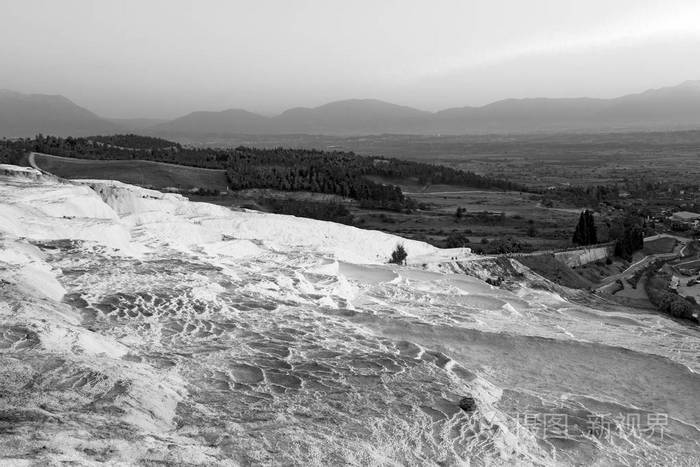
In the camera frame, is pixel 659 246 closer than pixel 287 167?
Yes

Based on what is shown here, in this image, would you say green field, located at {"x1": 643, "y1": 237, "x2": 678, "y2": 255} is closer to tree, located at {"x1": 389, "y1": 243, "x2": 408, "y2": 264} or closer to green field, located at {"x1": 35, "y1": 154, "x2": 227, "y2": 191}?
tree, located at {"x1": 389, "y1": 243, "x2": 408, "y2": 264}

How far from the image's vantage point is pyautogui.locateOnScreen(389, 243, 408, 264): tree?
32.2 meters

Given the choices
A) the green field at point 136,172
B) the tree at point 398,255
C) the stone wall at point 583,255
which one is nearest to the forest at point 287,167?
the green field at point 136,172

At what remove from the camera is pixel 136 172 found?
82.8 metres

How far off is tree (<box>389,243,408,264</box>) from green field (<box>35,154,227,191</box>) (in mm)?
52489

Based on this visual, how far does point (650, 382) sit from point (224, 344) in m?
10.8

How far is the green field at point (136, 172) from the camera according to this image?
258 feet

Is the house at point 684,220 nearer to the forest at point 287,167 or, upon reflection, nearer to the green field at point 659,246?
the green field at point 659,246

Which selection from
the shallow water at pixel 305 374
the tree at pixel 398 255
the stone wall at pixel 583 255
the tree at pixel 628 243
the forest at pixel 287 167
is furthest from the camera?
the forest at pixel 287 167

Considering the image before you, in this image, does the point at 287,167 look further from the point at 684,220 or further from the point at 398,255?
the point at 398,255

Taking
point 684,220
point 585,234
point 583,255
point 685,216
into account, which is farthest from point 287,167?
point 685,216

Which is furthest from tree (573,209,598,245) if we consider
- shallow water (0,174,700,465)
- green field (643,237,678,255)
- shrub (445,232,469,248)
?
shallow water (0,174,700,465)

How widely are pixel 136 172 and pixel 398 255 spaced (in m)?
60.8

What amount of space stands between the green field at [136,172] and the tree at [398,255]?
52489 mm
